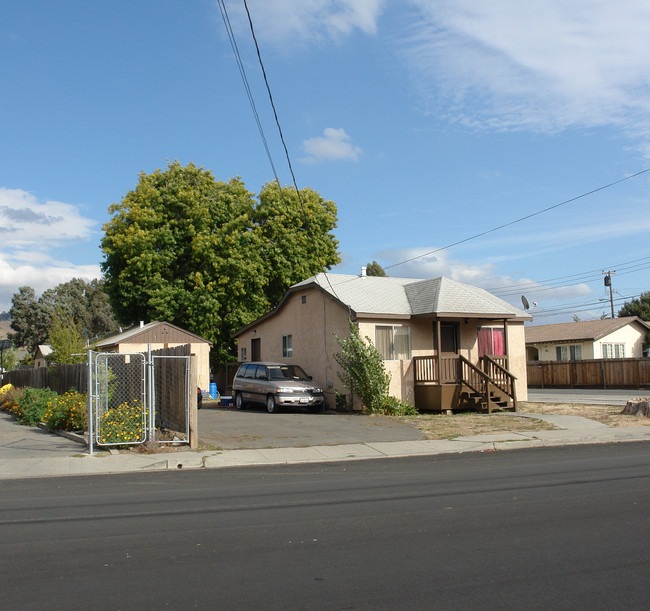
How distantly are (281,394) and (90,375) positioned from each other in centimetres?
961

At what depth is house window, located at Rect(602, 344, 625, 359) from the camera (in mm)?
45375

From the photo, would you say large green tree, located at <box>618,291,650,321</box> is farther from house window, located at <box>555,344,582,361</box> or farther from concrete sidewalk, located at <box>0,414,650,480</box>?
concrete sidewalk, located at <box>0,414,650,480</box>

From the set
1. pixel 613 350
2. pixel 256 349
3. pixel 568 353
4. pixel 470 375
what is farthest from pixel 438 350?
pixel 613 350

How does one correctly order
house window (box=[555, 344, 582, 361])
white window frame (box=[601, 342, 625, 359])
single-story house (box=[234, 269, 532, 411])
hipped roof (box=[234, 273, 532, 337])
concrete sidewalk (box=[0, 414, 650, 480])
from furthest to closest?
house window (box=[555, 344, 582, 361])
white window frame (box=[601, 342, 625, 359])
hipped roof (box=[234, 273, 532, 337])
single-story house (box=[234, 269, 532, 411])
concrete sidewalk (box=[0, 414, 650, 480])

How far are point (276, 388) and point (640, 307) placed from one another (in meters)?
56.5

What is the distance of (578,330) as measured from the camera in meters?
47.0

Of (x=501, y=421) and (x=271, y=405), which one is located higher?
(x=271, y=405)

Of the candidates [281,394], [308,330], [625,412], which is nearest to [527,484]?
[625,412]

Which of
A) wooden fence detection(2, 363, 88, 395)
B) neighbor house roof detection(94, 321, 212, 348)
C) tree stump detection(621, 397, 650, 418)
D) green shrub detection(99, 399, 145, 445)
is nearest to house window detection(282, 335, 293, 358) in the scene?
neighbor house roof detection(94, 321, 212, 348)

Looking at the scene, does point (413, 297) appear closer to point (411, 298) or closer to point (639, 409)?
point (411, 298)

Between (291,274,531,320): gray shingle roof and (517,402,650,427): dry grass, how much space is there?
3.26 m

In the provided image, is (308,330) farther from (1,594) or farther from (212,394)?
(1,594)

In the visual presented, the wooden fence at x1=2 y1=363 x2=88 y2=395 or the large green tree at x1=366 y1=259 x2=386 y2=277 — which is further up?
the large green tree at x1=366 y1=259 x2=386 y2=277

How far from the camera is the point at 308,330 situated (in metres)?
25.3
